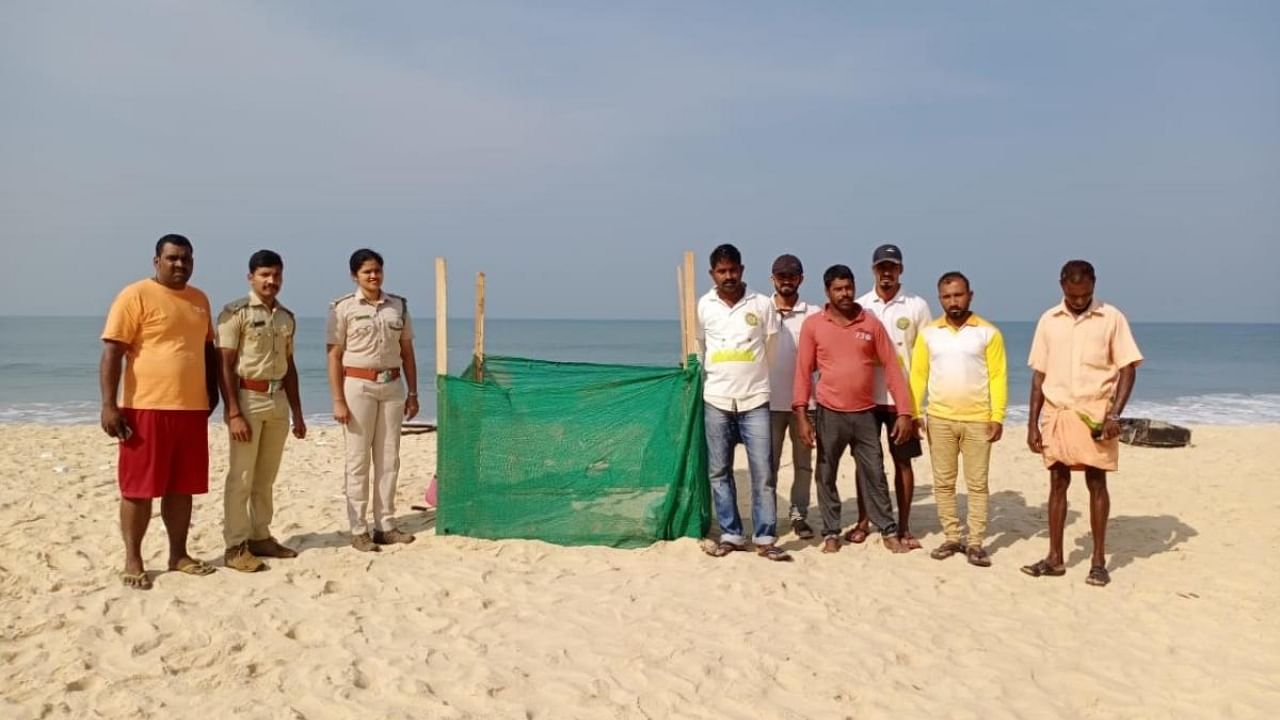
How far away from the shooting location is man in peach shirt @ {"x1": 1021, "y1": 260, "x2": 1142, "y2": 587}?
474 centimetres

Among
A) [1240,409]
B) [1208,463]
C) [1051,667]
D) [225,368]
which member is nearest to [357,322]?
[225,368]

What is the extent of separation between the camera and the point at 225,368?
4.63m

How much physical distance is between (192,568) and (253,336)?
129 cm

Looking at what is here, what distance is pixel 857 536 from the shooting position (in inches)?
218

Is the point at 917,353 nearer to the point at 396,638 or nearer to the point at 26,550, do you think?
the point at 396,638

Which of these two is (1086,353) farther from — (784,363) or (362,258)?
(362,258)

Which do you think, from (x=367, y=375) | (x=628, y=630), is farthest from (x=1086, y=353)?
(x=367, y=375)

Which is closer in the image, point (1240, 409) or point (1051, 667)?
point (1051, 667)

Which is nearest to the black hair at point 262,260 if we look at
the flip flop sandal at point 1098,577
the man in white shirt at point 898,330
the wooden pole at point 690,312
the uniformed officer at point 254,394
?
the uniformed officer at point 254,394

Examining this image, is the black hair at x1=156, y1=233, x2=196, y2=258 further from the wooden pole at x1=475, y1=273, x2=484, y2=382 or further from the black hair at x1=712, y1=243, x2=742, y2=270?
the black hair at x1=712, y1=243, x2=742, y2=270

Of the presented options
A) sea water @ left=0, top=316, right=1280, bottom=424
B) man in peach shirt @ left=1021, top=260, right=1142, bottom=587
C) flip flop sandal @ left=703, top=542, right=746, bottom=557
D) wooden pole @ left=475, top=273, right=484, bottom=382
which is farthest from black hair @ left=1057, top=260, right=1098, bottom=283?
sea water @ left=0, top=316, right=1280, bottom=424

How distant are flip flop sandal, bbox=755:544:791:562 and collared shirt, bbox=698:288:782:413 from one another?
0.85 meters

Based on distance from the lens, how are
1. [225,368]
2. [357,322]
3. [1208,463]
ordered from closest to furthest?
[225,368] < [357,322] < [1208,463]

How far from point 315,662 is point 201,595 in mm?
1095
